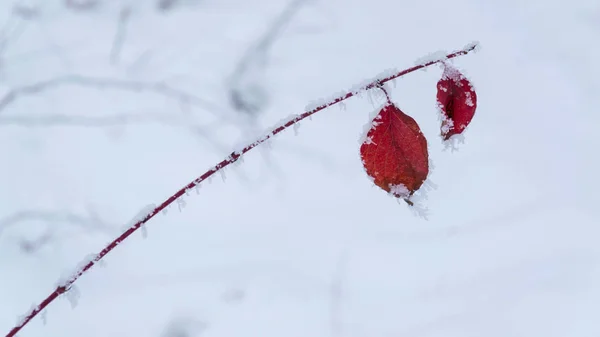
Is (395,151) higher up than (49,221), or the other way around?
(49,221)

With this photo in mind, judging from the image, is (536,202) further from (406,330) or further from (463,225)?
(406,330)

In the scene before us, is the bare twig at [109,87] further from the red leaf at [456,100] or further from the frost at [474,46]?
the red leaf at [456,100]

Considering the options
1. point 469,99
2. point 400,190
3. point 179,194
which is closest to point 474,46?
point 469,99

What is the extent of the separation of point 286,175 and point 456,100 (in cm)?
61

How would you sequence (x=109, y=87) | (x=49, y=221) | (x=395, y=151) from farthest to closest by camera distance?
(x=109, y=87) < (x=49, y=221) < (x=395, y=151)

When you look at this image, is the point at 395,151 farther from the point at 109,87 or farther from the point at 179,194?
the point at 109,87

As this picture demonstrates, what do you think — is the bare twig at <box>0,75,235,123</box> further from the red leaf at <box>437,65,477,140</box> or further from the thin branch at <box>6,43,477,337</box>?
the red leaf at <box>437,65,477,140</box>

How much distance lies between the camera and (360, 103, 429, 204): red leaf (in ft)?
1.99

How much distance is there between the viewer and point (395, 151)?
0.62 m

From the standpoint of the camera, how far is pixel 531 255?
122 centimetres

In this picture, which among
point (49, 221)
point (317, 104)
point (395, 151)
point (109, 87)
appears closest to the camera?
point (395, 151)

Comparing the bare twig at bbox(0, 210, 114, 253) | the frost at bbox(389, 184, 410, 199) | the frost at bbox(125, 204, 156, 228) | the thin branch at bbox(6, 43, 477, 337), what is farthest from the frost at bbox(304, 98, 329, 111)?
the bare twig at bbox(0, 210, 114, 253)

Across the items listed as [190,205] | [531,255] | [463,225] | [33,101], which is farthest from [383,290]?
[33,101]

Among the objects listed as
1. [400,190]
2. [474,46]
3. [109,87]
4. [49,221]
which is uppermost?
[109,87]
